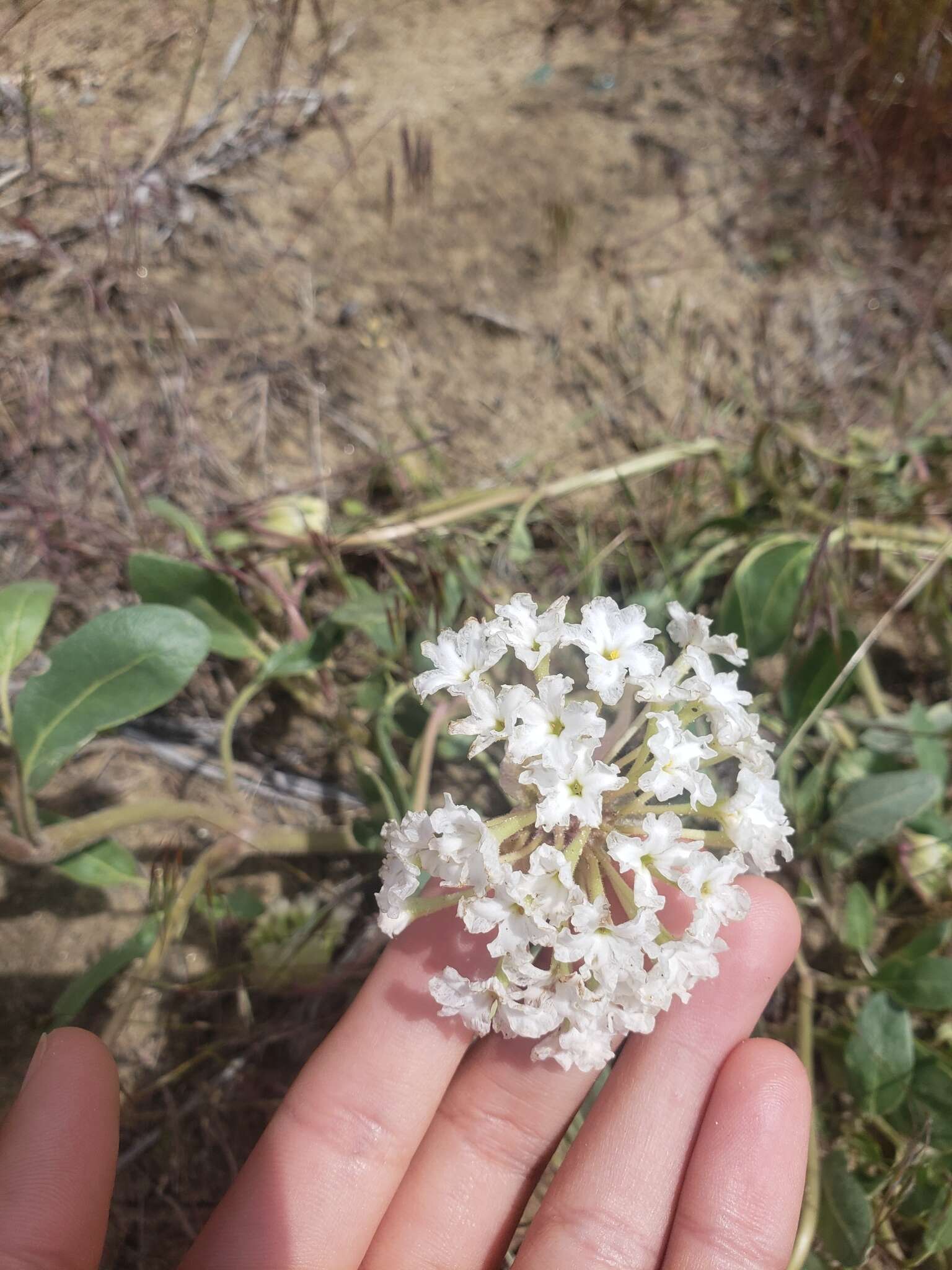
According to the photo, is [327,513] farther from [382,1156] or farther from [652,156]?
[652,156]

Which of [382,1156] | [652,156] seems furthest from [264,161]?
[382,1156]

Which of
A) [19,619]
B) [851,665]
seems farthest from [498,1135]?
[19,619]

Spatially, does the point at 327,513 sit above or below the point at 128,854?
above

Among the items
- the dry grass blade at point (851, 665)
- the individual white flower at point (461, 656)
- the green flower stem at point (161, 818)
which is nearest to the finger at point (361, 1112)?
the green flower stem at point (161, 818)

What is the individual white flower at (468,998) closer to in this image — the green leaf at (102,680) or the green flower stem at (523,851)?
the green flower stem at (523,851)

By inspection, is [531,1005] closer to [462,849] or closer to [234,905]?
[462,849]

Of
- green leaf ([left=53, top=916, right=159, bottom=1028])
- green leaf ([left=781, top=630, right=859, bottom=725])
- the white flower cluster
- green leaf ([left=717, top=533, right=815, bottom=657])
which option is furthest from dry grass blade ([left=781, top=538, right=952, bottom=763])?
green leaf ([left=53, top=916, right=159, bottom=1028])
